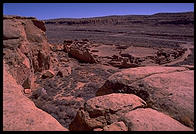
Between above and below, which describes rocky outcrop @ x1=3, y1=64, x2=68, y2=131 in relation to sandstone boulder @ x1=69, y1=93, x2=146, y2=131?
above

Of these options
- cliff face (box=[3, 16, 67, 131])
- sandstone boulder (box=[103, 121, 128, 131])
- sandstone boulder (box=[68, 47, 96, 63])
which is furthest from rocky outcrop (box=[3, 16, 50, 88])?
sandstone boulder (box=[68, 47, 96, 63])

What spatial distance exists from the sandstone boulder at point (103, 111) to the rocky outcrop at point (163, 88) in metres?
0.44

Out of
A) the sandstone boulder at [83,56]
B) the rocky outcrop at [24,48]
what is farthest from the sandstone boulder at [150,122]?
the sandstone boulder at [83,56]

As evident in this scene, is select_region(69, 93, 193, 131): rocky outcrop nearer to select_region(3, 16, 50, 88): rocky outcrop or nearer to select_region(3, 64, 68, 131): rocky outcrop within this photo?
select_region(3, 64, 68, 131): rocky outcrop

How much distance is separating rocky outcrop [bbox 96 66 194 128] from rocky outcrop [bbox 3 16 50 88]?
224 cm

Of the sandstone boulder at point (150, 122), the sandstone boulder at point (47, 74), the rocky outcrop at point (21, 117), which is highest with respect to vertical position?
the rocky outcrop at point (21, 117)

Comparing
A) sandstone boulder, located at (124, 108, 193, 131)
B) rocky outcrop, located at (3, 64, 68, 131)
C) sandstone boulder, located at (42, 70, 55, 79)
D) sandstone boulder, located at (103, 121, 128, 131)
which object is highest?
rocky outcrop, located at (3, 64, 68, 131)

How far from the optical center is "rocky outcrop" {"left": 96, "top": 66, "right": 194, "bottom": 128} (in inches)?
149

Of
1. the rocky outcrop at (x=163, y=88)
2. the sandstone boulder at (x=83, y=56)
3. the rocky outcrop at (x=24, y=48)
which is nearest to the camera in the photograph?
the rocky outcrop at (x=163, y=88)

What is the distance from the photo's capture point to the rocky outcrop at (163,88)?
12.4 feet

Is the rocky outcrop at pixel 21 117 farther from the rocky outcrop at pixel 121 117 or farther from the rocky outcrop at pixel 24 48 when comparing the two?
the rocky outcrop at pixel 24 48

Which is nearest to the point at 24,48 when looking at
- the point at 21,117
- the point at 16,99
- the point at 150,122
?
the point at 16,99

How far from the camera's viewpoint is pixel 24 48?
20.5ft

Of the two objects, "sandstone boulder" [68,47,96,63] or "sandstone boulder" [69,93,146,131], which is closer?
"sandstone boulder" [69,93,146,131]
